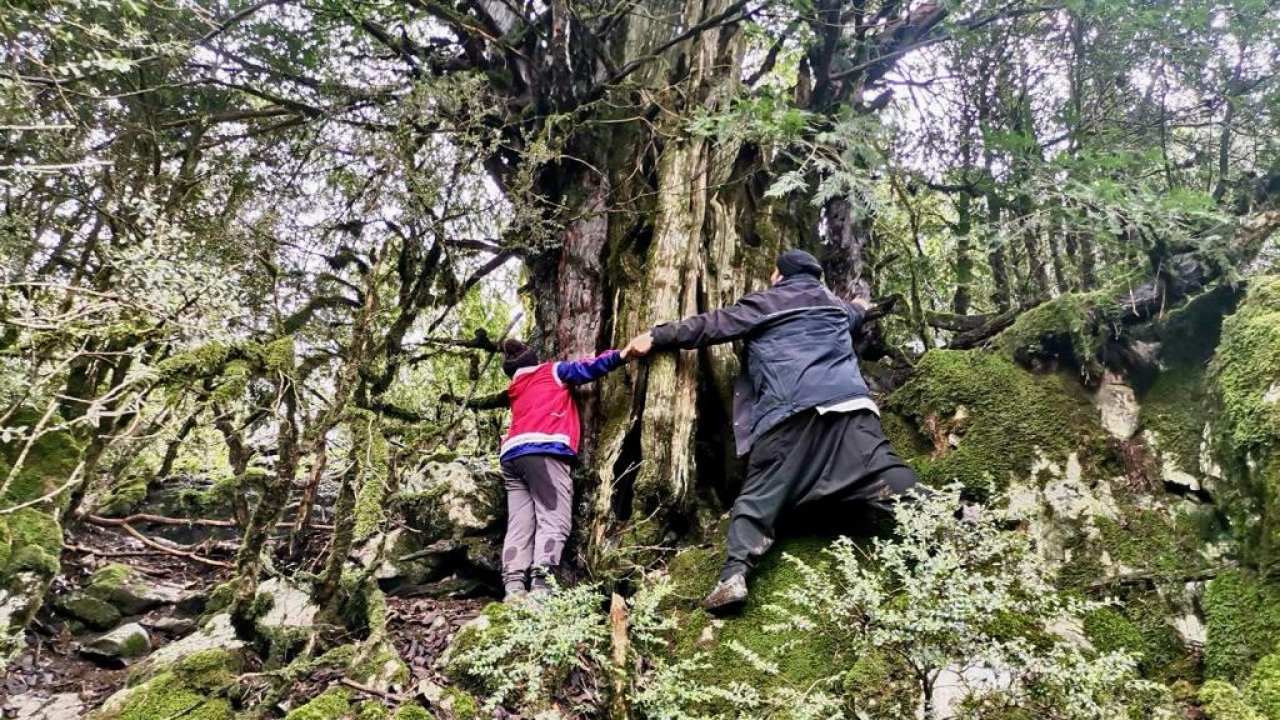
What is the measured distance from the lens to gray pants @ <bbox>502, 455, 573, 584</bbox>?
14.7ft

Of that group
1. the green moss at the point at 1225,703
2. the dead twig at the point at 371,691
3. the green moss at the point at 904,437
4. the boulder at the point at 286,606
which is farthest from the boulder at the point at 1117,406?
the boulder at the point at 286,606

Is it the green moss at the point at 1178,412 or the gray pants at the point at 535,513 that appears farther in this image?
the gray pants at the point at 535,513

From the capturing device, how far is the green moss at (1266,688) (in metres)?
2.40

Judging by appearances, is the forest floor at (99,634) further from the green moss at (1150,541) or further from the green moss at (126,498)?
the green moss at (1150,541)

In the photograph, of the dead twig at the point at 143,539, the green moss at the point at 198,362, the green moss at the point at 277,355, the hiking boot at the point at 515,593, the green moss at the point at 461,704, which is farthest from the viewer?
the dead twig at the point at 143,539

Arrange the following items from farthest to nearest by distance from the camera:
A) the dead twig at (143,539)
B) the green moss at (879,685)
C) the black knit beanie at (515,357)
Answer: the dead twig at (143,539) → the black knit beanie at (515,357) → the green moss at (879,685)

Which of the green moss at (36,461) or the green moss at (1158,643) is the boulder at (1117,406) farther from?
the green moss at (36,461)

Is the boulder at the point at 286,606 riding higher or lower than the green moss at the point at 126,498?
lower

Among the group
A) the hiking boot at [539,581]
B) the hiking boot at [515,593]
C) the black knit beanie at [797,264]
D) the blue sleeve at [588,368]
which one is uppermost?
the black knit beanie at [797,264]

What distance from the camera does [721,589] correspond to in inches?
146

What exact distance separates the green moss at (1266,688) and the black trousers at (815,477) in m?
1.53

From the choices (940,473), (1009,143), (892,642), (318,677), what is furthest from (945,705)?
(1009,143)

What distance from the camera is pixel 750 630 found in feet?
12.0

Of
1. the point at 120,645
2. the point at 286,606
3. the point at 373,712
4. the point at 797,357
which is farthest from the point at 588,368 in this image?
the point at 120,645
